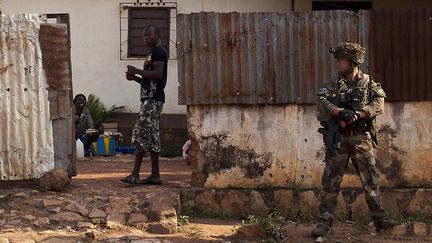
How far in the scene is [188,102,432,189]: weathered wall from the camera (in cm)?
793

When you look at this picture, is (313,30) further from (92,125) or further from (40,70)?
(92,125)

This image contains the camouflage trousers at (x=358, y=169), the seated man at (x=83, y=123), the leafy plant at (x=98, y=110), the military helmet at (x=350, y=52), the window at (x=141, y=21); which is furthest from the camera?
the window at (x=141, y=21)

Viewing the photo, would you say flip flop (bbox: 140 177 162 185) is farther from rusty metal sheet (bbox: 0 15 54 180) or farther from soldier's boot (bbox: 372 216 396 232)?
soldier's boot (bbox: 372 216 396 232)

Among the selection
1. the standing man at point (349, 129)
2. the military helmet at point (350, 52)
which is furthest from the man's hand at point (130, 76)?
the military helmet at point (350, 52)

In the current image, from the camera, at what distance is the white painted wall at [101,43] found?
43.3ft

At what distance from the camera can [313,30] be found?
7.98m

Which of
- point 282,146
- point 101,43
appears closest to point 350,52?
point 282,146

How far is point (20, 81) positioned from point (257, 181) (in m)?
2.89

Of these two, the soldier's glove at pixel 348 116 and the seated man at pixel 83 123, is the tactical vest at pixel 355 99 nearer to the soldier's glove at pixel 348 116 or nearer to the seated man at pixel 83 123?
the soldier's glove at pixel 348 116

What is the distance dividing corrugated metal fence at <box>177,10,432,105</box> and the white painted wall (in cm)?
530

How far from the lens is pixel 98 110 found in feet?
42.5

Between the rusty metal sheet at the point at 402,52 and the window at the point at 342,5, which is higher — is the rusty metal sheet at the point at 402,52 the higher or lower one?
→ the lower one

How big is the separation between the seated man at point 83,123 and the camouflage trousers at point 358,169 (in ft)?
19.4

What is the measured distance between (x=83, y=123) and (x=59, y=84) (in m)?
4.41
